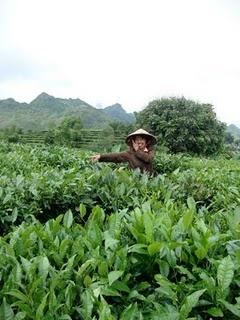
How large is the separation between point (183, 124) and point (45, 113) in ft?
261

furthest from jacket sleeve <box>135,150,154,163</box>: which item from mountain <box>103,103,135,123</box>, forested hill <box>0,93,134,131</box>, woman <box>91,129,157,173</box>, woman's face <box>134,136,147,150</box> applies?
mountain <box>103,103,135,123</box>

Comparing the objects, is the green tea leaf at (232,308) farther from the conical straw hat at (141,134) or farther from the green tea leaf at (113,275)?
the conical straw hat at (141,134)

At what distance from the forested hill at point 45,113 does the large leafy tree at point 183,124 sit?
55287mm

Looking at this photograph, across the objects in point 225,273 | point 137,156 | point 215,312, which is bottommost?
point 215,312

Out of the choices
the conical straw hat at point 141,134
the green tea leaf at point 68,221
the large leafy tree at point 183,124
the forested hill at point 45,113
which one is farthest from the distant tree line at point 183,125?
the forested hill at point 45,113

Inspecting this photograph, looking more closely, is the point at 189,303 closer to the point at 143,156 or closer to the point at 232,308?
the point at 232,308

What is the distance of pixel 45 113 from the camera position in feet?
326

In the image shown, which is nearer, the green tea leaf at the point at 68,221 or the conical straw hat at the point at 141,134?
the green tea leaf at the point at 68,221

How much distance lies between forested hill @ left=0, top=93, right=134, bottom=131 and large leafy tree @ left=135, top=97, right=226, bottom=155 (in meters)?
55.3

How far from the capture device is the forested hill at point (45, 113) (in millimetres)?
84500

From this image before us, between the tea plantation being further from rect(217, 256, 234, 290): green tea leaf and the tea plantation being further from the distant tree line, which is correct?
the distant tree line

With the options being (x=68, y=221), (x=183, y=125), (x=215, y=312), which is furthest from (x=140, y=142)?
(x=183, y=125)

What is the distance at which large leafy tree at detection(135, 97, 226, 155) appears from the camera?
2256 cm

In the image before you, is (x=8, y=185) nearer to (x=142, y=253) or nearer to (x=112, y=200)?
(x=112, y=200)
